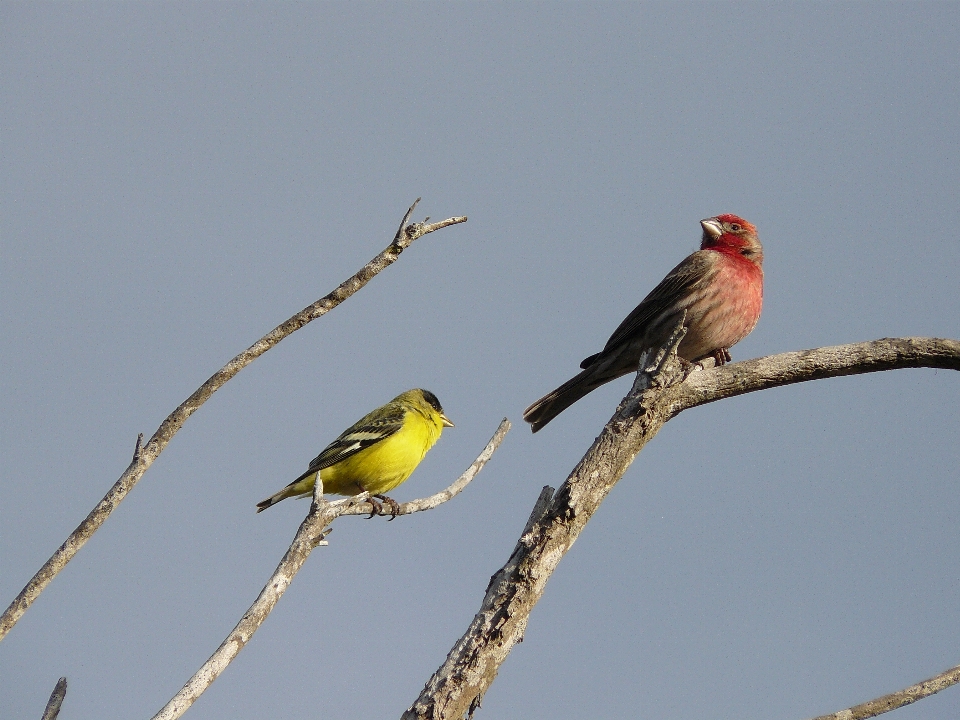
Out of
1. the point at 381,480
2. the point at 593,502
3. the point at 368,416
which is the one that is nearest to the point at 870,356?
the point at 593,502

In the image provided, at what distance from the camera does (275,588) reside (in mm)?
4535

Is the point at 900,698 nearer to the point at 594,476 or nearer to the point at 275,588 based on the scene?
the point at 594,476

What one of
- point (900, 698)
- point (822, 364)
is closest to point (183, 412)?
point (822, 364)

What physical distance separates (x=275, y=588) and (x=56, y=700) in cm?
105

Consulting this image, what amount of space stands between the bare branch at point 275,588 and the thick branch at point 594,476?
2.98 feet

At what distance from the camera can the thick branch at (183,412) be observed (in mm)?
4128

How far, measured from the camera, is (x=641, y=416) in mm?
4434

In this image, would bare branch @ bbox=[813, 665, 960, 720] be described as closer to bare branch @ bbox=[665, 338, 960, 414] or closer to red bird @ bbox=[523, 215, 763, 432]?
bare branch @ bbox=[665, 338, 960, 414]

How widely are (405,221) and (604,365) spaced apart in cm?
335

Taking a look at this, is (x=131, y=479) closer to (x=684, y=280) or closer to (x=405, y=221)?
(x=405, y=221)

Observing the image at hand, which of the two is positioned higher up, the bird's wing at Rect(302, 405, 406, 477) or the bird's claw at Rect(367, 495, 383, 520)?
the bird's wing at Rect(302, 405, 406, 477)

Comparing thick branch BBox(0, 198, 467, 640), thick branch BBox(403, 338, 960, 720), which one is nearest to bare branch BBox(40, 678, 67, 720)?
thick branch BBox(0, 198, 467, 640)

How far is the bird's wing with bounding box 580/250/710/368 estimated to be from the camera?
8266 millimetres

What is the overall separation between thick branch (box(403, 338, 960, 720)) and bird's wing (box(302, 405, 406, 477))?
5.14m
